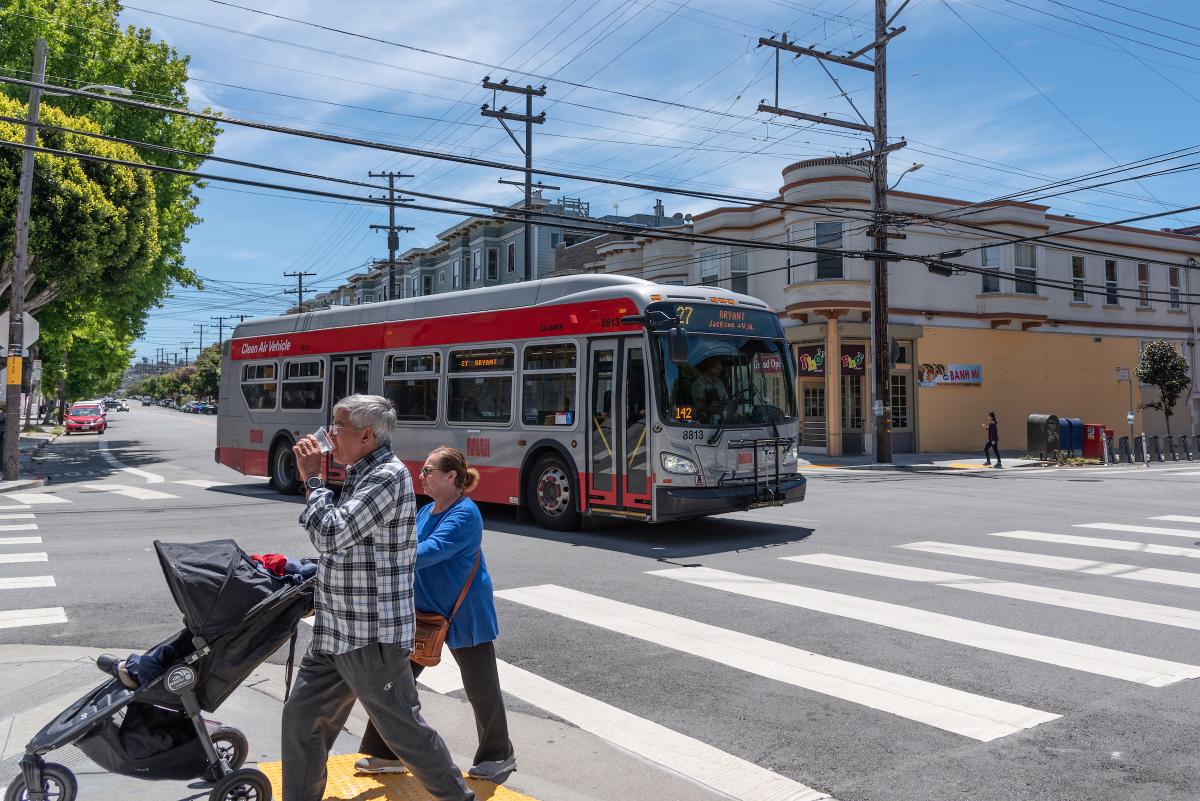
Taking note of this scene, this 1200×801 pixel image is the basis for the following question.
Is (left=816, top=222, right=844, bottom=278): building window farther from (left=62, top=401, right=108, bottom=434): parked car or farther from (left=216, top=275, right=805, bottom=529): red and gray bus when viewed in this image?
(left=62, top=401, right=108, bottom=434): parked car

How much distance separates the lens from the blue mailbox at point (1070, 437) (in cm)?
2903

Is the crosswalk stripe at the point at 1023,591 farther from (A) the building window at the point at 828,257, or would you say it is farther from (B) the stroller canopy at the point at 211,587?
(A) the building window at the point at 828,257

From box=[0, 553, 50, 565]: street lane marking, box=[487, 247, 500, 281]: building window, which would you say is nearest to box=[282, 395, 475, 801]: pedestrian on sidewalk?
box=[0, 553, 50, 565]: street lane marking

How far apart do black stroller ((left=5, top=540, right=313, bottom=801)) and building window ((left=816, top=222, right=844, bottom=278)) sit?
2799 centimetres

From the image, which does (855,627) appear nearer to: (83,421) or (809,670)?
(809,670)

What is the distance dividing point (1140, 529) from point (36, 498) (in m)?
18.1

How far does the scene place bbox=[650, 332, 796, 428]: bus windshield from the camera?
10.9 meters

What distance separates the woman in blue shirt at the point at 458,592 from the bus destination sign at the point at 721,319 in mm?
7035

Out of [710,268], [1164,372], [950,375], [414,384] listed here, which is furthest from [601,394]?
[1164,372]

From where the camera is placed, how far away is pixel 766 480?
11.5m

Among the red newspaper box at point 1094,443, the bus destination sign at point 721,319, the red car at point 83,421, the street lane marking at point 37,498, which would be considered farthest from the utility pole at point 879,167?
the red car at point 83,421

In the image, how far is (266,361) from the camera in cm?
1770

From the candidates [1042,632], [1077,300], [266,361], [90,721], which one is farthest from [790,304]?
[90,721]

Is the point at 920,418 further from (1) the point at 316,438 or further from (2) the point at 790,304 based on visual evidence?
(1) the point at 316,438
